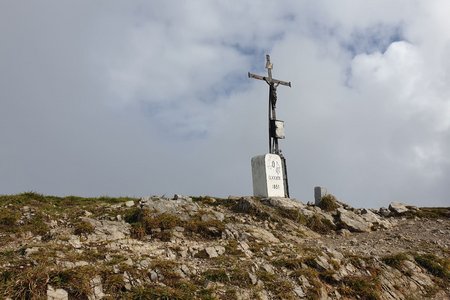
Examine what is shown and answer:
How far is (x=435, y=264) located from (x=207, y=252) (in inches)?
349

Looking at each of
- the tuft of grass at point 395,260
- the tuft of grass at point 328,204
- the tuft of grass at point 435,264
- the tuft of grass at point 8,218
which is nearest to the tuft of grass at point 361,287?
the tuft of grass at point 395,260

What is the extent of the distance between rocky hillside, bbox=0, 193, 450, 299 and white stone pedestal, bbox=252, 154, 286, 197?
122 cm

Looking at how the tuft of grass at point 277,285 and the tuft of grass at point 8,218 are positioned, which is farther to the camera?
the tuft of grass at point 8,218

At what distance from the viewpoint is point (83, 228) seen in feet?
47.5

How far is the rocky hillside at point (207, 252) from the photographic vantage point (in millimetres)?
9883

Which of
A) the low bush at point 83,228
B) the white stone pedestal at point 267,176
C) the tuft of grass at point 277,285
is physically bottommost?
the tuft of grass at point 277,285

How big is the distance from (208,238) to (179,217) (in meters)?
1.81

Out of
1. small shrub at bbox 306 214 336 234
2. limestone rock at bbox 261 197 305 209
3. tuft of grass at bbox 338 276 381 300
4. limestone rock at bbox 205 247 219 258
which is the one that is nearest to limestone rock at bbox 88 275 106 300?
limestone rock at bbox 205 247 219 258

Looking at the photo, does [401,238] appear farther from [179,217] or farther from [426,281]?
[179,217]

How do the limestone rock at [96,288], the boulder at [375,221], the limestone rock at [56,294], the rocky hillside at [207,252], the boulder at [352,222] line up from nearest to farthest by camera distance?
the limestone rock at [56,294] → the limestone rock at [96,288] → the rocky hillside at [207,252] → the boulder at [352,222] → the boulder at [375,221]

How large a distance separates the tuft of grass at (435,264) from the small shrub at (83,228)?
41.2 feet

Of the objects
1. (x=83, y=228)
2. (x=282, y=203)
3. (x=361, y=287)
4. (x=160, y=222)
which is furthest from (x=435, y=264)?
(x=83, y=228)

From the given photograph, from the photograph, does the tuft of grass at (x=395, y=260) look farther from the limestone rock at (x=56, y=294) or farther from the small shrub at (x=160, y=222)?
the limestone rock at (x=56, y=294)

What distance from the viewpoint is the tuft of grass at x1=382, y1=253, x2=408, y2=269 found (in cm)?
1438
